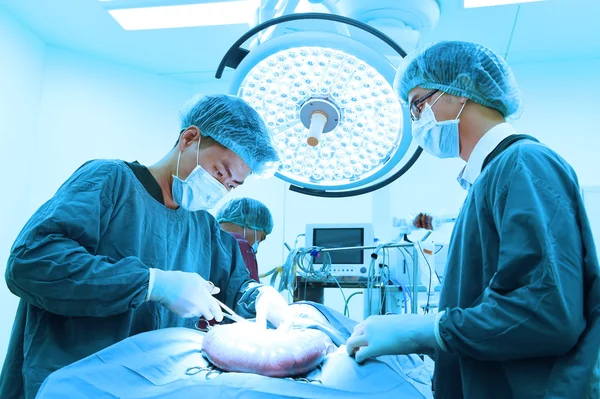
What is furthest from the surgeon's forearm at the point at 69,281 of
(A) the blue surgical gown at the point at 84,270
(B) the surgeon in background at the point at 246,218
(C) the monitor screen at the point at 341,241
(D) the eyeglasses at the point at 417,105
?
(B) the surgeon in background at the point at 246,218

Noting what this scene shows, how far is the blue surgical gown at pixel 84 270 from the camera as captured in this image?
3.26 ft

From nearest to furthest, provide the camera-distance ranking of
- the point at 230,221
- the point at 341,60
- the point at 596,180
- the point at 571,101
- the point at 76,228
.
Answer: the point at 341,60 → the point at 76,228 → the point at 230,221 → the point at 596,180 → the point at 571,101

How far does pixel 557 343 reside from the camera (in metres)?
0.79

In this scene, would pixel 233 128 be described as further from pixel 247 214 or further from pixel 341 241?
pixel 247 214

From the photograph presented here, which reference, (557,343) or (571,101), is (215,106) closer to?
(557,343)

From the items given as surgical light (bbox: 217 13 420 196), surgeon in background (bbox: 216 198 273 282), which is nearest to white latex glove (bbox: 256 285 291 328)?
surgical light (bbox: 217 13 420 196)

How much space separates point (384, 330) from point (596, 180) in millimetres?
2951

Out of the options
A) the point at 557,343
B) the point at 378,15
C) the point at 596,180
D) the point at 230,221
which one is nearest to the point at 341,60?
the point at 378,15

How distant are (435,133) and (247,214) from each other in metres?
1.90

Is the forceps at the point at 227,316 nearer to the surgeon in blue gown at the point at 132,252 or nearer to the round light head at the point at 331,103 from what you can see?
the surgeon in blue gown at the point at 132,252

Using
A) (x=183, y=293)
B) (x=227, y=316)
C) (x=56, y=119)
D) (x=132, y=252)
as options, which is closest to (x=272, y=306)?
(x=227, y=316)

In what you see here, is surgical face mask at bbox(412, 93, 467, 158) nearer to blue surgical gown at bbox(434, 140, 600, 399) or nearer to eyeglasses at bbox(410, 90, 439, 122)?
eyeglasses at bbox(410, 90, 439, 122)

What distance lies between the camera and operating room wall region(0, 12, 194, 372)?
309 cm

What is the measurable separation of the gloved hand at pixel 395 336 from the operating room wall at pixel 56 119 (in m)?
2.86
